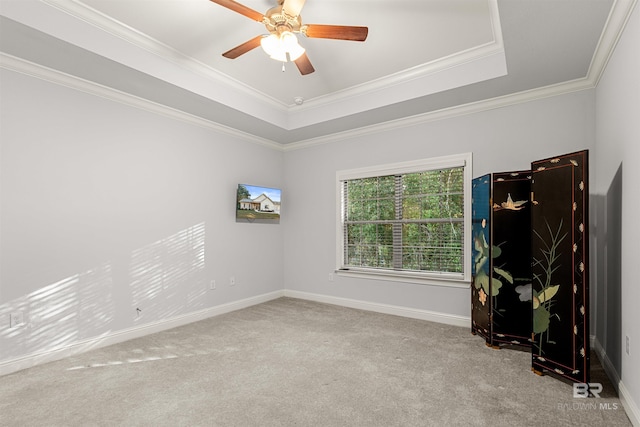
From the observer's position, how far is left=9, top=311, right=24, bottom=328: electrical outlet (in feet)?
9.09

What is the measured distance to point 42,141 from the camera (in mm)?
2973

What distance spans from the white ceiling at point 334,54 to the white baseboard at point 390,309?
251 centimetres

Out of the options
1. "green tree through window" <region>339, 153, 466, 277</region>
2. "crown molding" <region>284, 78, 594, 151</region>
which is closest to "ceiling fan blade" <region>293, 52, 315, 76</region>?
"crown molding" <region>284, 78, 594, 151</region>

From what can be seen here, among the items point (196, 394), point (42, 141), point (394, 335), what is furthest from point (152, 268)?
point (394, 335)

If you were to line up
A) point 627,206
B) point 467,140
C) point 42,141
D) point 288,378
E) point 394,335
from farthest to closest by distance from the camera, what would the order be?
point 467,140 < point 394,335 < point 42,141 < point 288,378 < point 627,206

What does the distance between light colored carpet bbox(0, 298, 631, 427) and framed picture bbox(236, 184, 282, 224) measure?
1801 mm

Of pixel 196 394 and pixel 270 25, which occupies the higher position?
pixel 270 25

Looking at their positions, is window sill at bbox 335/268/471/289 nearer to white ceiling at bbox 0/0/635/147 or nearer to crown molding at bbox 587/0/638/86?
white ceiling at bbox 0/0/635/147

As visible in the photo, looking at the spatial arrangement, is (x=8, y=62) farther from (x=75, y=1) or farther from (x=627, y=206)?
(x=627, y=206)

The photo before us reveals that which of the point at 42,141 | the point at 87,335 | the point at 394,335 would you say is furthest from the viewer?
the point at 394,335

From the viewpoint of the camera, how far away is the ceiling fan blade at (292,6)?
216cm

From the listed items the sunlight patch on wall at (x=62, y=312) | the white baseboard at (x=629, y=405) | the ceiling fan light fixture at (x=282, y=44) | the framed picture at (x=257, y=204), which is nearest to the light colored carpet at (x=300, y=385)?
the white baseboard at (x=629, y=405)

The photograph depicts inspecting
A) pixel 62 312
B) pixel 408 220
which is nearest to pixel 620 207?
pixel 408 220

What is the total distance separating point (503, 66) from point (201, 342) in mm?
4119
